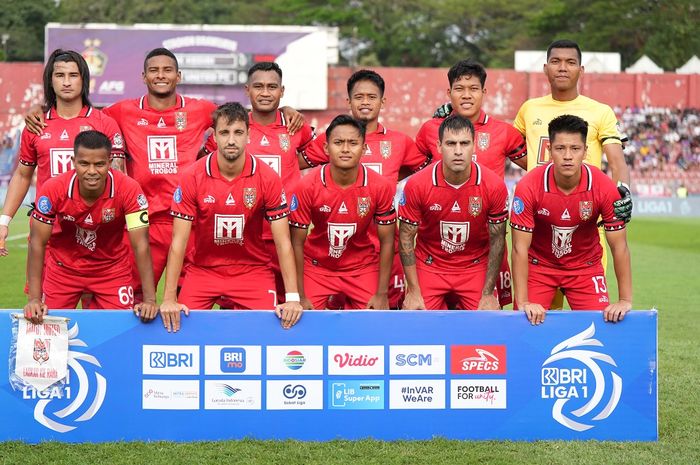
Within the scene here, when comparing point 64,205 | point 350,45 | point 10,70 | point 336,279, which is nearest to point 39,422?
point 64,205

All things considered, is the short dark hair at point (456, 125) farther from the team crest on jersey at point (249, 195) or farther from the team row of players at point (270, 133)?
the team crest on jersey at point (249, 195)

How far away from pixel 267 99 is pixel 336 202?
102 cm

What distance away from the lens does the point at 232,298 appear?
6059 mm

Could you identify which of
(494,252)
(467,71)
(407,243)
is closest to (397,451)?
(407,243)

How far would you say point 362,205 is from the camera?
6152 millimetres

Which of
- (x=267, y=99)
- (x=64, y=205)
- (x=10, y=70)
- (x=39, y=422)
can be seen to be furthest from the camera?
(x=10, y=70)

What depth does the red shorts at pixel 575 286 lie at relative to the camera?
610cm

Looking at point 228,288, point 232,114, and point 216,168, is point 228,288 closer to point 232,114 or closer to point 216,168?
point 216,168

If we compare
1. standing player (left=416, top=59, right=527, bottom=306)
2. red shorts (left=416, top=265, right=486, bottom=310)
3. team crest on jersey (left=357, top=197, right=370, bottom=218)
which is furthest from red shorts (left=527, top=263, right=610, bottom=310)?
team crest on jersey (left=357, top=197, right=370, bottom=218)

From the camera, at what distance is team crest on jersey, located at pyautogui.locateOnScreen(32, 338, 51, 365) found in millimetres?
5152

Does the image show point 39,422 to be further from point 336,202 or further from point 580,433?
point 580,433

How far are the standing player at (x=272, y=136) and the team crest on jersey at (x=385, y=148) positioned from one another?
58 cm

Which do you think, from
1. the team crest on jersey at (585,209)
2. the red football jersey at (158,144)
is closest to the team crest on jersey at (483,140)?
the team crest on jersey at (585,209)

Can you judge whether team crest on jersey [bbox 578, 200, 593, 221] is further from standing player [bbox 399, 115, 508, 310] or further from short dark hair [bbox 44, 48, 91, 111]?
short dark hair [bbox 44, 48, 91, 111]
